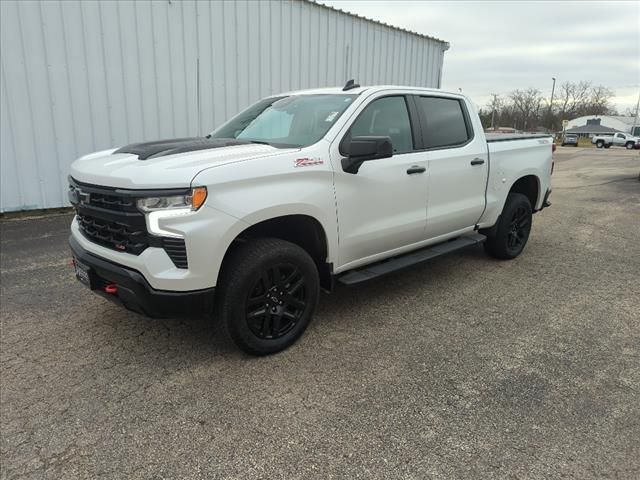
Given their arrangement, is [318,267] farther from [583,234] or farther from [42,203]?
[42,203]

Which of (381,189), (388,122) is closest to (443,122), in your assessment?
(388,122)

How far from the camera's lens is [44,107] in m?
7.71

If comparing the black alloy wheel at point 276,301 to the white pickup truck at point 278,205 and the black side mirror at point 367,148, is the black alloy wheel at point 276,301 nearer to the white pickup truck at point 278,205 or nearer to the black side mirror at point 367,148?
the white pickup truck at point 278,205

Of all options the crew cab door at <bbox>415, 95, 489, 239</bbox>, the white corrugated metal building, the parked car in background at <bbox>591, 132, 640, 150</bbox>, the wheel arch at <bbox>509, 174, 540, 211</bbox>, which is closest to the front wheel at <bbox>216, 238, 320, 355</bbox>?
the crew cab door at <bbox>415, 95, 489, 239</bbox>

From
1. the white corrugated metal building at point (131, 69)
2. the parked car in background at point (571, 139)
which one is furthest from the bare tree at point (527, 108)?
the white corrugated metal building at point (131, 69)

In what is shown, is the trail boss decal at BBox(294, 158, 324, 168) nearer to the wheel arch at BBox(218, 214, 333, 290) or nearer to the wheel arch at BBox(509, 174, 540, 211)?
the wheel arch at BBox(218, 214, 333, 290)

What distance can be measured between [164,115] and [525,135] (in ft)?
20.8

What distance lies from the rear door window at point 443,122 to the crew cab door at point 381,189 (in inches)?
6.5

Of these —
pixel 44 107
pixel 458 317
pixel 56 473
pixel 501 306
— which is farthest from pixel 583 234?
pixel 44 107

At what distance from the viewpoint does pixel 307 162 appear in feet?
10.8

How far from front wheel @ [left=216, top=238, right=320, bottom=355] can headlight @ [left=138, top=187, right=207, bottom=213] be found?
495 millimetres

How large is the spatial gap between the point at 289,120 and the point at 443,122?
1572 mm

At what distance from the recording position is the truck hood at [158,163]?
2775 mm

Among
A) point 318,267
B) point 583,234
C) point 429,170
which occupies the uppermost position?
point 429,170
